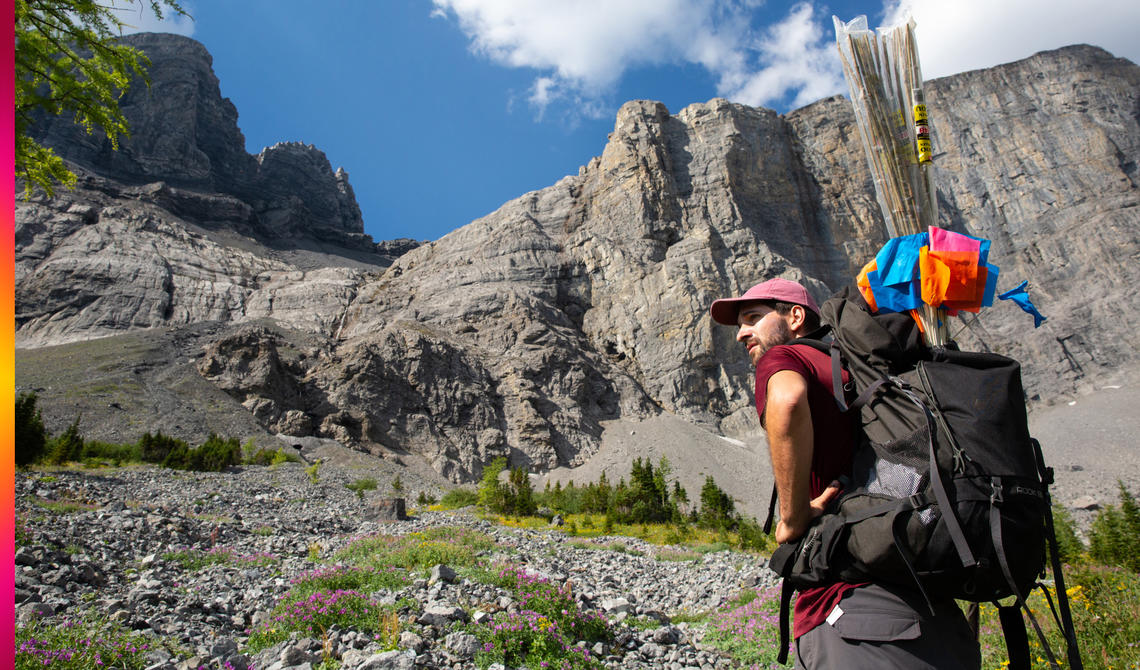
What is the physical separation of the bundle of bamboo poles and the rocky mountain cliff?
52.7m

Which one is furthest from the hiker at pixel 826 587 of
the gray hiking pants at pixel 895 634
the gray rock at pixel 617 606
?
the gray rock at pixel 617 606

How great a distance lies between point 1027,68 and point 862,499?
409 ft

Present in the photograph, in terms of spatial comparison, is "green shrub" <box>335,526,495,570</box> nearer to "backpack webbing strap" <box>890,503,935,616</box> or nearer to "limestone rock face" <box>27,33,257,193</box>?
"backpack webbing strap" <box>890,503,935,616</box>

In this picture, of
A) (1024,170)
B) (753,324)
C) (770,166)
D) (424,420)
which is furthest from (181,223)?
(1024,170)

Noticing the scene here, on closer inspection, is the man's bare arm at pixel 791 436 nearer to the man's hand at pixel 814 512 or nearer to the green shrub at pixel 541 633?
the man's hand at pixel 814 512

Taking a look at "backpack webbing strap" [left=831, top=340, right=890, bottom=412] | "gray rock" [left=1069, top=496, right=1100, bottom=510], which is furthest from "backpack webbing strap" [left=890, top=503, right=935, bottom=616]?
"gray rock" [left=1069, top=496, right=1100, bottom=510]

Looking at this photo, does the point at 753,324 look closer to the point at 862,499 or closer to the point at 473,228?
the point at 862,499

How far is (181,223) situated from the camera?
9800 centimetres

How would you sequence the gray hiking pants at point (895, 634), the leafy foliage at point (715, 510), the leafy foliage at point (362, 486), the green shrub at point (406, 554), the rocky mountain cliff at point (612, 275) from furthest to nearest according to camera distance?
the rocky mountain cliff at point (612, 275)
the leafy foliage at point (362, 486)
the leafy foliage at point (715, 510)
the green shrub at point (406, 554)
the gray hiking pants at point (895, 634)

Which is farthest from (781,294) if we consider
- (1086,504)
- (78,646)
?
(1086,504)

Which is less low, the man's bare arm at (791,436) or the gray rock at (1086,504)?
the man's bare arm at (791,436)

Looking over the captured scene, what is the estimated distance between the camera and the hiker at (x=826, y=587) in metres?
2.24

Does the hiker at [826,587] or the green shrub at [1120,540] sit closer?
the hiker at [826,587]

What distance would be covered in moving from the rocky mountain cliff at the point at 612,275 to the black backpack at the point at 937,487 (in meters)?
53.5
